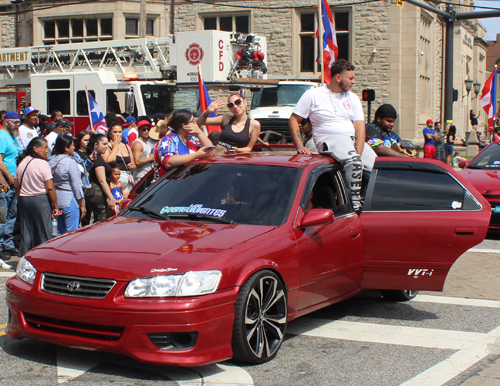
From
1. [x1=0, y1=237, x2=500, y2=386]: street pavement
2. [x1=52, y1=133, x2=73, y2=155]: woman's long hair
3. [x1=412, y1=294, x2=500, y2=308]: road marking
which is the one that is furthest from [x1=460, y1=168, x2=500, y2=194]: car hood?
[x1=52, y1=133, x2=73, y2=155]: woman's long hair

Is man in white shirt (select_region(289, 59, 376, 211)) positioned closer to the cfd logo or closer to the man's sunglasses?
the man's sunglasses

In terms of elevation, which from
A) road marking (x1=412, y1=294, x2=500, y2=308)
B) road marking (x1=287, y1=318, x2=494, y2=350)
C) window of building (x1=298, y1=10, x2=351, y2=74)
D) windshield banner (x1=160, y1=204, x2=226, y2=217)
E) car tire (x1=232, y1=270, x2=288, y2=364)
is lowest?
road marking (x1=412, y1=294, x2=500, y2=308)

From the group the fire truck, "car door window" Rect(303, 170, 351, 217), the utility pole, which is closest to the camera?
"car door window" Rect(303, 170, 351, 217)

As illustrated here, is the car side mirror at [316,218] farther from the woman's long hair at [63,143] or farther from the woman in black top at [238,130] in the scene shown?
the woman's long hair at [63,143]

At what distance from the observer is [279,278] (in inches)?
201

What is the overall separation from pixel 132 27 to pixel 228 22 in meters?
4.26

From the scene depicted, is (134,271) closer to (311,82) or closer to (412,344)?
(412,344)

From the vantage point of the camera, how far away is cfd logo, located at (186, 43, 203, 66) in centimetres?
1731

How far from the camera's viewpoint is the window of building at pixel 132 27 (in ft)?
101

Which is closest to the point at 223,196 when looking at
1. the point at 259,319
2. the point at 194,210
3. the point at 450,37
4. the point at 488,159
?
the point at 194,210

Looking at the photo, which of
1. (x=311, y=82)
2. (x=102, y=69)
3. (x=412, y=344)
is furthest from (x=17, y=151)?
(x=311, y=82)

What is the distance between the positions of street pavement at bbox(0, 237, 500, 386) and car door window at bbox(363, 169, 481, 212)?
1.03m

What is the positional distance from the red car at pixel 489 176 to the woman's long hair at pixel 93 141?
19.2 feet

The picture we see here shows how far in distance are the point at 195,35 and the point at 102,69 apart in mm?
2982
